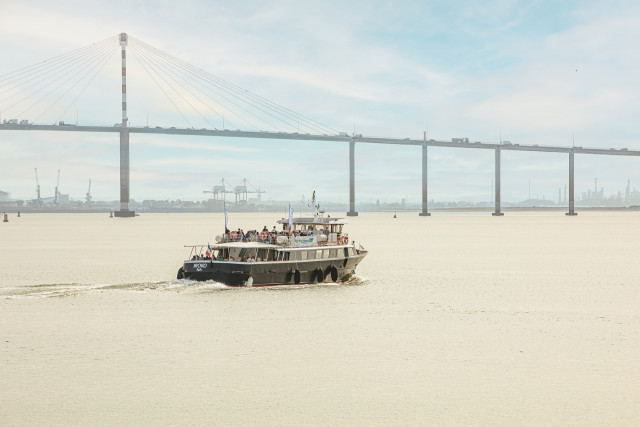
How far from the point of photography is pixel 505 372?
15.2 meters

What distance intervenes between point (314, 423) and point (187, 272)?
67.4 ft

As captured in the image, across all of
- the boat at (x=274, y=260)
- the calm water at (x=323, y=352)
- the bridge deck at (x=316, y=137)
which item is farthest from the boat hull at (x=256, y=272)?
the bridge deck at (x=316, y=137)

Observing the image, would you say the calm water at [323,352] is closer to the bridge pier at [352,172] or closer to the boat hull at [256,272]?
the boat hull at [256,272]

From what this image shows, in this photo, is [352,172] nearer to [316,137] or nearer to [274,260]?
[316,137]

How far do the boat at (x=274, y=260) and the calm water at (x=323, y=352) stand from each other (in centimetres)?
72

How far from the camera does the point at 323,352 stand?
17.4 metres

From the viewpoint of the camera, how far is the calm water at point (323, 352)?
12375mm

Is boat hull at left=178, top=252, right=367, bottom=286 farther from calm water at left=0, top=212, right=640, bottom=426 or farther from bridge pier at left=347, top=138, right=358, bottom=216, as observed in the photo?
bridge pier at left=347, top=138, right=358, bottom=216

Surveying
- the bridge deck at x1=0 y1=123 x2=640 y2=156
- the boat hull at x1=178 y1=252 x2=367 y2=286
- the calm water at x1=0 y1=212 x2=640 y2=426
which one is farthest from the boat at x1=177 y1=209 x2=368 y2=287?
the bridge deck at x1=0 y1=123 x2=640 y2=156

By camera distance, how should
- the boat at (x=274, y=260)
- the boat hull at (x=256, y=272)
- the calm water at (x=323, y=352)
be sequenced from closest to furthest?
1. the calm water at (x=323, y=352)
2. the boat hull at (x=256, y=272)
3. the boat at (x=274, y=260)

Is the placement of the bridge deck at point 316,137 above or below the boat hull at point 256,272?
above

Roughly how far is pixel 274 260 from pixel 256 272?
58.4 inches

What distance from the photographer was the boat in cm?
3044

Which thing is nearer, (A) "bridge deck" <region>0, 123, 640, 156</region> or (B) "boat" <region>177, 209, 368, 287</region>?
(B) "boat" <region>177, 209, 368, 287</region>
